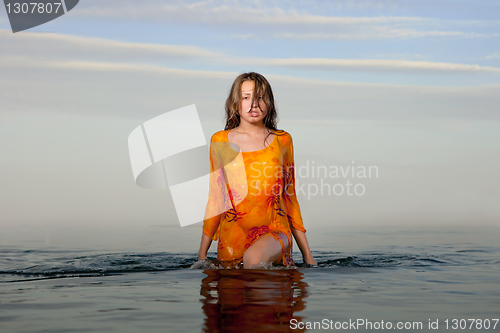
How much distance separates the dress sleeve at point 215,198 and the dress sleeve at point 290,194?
675 millimetres

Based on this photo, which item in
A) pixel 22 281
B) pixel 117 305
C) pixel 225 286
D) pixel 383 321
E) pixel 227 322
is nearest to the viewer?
pixel 227 322

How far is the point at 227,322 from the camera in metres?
2.76

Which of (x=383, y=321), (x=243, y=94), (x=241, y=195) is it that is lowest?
(x=383, y=321)

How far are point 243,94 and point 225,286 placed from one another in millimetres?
2226

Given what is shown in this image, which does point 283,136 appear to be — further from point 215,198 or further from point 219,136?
point 215,198

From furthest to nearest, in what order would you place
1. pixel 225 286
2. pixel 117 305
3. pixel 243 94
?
pixel 243 94, pixel 225 286, pixel 117 305

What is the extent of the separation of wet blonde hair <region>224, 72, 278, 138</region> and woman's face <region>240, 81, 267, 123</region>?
0.03 m

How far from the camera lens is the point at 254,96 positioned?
5.39m

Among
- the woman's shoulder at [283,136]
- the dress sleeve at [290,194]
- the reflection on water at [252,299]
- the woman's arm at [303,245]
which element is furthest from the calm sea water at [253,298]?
the woman's shoulder at [283,136]

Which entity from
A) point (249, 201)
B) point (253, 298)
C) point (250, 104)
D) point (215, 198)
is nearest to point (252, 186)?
point (249, 201)

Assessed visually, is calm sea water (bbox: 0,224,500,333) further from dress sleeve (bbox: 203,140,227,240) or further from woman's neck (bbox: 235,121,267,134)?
woman's neck (bbox: 235,121,267,134)

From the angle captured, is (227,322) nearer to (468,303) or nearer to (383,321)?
(383,321)

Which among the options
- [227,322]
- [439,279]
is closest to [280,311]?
[227,322]

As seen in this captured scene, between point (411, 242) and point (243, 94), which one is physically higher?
point (243, 94)
